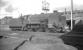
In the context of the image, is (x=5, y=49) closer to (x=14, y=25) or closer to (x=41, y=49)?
(x=41, y=49)

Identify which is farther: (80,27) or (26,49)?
(80,27)

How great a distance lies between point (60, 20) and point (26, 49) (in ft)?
98.4

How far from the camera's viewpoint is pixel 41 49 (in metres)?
5.44

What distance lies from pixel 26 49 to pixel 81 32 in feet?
10.6

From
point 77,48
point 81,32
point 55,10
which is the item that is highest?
point 55,10

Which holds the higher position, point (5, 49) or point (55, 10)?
point (55, 10)

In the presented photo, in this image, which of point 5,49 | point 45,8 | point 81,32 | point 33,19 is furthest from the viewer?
point 45,8

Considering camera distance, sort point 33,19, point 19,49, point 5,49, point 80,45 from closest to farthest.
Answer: point 5,49 < point 19,49 < point 80,45 < point 33,19

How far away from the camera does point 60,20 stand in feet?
114

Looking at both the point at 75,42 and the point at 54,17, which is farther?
the point at 54,17

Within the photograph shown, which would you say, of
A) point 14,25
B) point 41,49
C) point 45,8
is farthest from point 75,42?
point 45,8

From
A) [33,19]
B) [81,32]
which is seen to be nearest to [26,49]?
[81,32]

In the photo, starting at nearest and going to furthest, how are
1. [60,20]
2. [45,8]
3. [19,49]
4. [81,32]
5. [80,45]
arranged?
[19,49] → [80,45] → [81,32] → [60,20] → [45,8]

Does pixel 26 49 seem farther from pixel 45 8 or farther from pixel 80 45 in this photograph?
pixel 45 8
